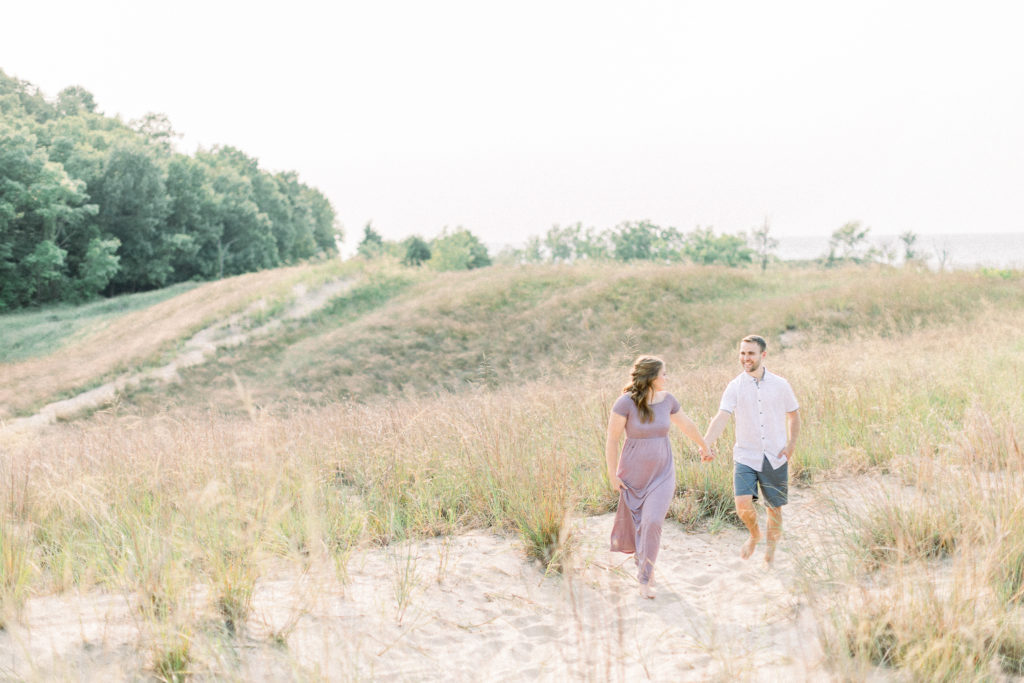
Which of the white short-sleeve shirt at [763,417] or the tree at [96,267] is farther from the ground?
the tree at [96,267]

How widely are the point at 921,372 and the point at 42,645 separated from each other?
920 centimetres

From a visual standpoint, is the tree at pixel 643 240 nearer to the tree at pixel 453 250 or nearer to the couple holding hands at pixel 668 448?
the tree at pixel 453 250

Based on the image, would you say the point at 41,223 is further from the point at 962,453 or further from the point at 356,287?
the point at 962,453

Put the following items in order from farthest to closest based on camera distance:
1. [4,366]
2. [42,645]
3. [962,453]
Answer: [4,366], [962,453], [42,645]

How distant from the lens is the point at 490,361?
63.8ft

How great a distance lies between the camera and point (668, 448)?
4375 mm

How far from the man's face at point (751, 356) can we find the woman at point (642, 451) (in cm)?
63

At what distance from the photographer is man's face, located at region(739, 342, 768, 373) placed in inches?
178

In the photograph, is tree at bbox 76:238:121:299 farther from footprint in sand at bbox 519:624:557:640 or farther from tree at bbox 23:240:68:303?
footprint in sand at bbox 519:624:557:640

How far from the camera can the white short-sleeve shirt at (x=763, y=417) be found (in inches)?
177

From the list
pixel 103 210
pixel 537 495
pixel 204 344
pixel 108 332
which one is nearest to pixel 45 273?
pixel 103 210

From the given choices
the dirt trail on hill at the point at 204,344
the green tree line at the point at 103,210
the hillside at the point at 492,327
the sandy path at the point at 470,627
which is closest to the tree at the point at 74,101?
the green tree line at the point at 103,210

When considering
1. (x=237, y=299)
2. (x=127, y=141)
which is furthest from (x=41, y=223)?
(x=237, y=299)

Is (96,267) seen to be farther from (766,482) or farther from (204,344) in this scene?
(766,482)
